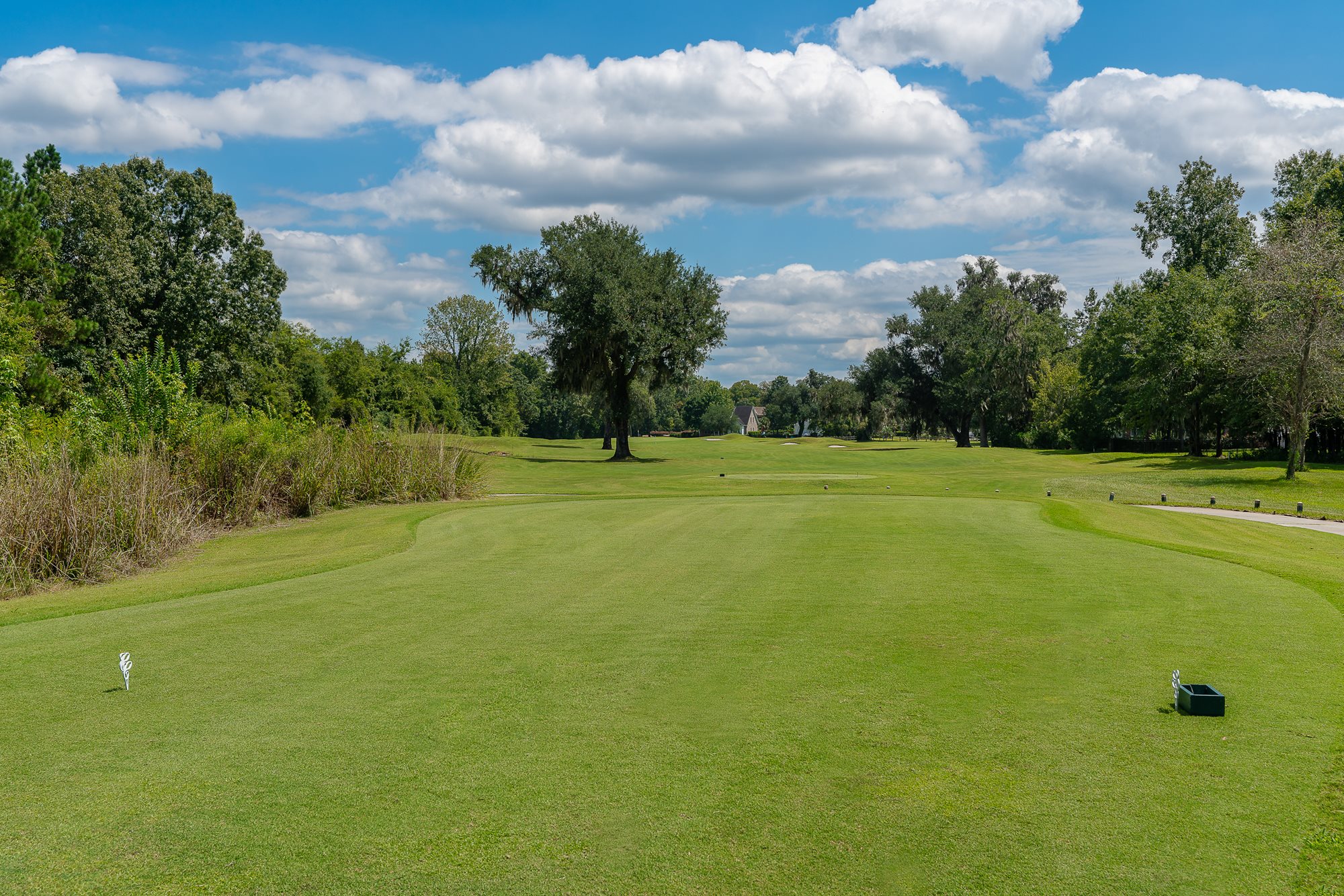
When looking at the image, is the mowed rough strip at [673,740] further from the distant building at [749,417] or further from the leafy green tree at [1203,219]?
the distant building at [749,417]

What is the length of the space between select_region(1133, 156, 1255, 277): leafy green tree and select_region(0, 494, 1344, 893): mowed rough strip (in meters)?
59.5

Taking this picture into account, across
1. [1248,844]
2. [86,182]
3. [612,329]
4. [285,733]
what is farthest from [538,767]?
[86,182]

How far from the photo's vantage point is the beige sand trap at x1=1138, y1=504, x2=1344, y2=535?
21.0 metres

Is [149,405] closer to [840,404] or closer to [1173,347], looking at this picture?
[1173,347]

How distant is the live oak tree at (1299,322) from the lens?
31.6m

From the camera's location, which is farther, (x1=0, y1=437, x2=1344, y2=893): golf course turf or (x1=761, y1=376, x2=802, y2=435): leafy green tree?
(x1=761, y1=376, x2=802, y2=435): leafy green tree

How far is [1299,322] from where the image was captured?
32.1m

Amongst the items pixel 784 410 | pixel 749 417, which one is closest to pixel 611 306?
pixel 784 410

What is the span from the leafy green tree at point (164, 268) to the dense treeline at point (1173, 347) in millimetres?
45376

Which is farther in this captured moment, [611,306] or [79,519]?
[611,306]

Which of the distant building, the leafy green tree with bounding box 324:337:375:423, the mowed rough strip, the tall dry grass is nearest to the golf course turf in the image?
the mowed rough strip

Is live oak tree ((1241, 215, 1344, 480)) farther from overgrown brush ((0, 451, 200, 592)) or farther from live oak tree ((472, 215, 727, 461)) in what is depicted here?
overgrown brush ((0, 451, 200, 592))

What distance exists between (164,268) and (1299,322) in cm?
4821

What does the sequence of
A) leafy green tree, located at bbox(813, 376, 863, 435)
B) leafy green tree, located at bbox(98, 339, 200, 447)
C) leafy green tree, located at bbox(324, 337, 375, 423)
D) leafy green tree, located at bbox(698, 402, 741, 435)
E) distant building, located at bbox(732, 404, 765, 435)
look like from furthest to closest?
1. distant building, located at bbox(732, 404, 765, 435)
2. leafy green tree, located at bbox(698, 402, 741, 435)
3. leafy green tree, located at bbox(813, 376, 863, 435)
4. leafy green tree, located at bbox(324, 337, 375, 423)
5. leafy green tree, located at bbox(98, 339, 200, 447)
